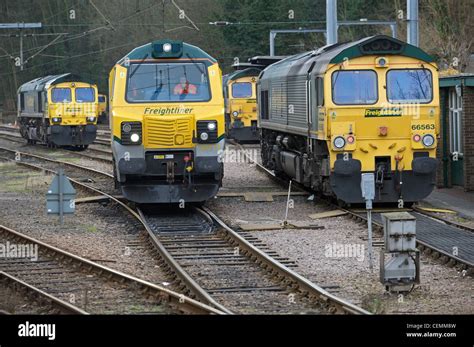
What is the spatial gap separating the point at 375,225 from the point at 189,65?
463 cm

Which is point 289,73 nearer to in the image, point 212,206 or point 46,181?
point 212,206

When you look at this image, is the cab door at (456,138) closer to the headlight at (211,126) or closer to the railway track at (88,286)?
the headlight at (211,126)

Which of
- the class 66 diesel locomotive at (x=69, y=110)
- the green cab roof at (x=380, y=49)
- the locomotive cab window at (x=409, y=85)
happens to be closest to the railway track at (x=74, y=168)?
the class 66 diesel locomotive at (x=69, y=110)

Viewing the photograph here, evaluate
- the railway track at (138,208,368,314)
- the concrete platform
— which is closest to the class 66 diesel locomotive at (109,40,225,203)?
the railway track at (138,208,368,314)

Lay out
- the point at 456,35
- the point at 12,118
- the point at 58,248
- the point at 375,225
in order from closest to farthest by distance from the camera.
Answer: the point at 58,248
the point at 375,225
the point at 456,35
the point at 12,118

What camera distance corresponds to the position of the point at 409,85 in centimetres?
1745

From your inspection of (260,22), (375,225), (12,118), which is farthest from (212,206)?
(12,118)

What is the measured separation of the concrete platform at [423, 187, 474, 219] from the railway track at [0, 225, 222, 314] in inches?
293

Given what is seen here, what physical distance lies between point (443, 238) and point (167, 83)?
19.1 ft

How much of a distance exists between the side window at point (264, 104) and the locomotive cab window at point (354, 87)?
22.0 feet

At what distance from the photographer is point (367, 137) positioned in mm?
17203

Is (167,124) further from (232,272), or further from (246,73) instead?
(246,73)

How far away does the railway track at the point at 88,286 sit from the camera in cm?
988
